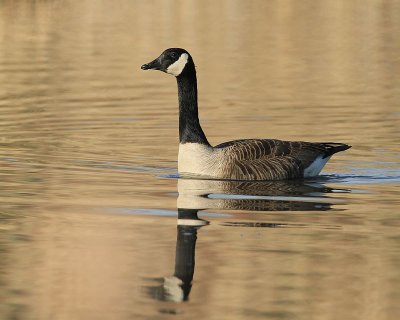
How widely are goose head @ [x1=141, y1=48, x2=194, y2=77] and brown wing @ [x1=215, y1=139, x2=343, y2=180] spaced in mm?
1356

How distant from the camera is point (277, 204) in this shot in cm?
1478

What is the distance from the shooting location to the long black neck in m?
17.1

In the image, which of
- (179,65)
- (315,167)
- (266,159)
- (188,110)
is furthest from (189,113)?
(315,167)

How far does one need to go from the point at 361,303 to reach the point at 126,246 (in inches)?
116

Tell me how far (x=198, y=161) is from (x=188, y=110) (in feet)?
3.74

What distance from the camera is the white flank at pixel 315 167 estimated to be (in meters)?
17.2

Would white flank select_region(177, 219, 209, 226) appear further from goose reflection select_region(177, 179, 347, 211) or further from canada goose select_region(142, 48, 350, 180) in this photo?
canada goose select_region(142, 48, 350, 180)

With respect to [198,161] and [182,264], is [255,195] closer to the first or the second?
[198,161]

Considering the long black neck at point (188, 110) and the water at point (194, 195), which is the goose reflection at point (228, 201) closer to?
the water at point (194, 195)

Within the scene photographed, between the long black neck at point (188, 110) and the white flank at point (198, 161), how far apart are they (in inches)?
10.1

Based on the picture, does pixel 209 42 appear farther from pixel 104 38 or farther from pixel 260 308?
pixel 260 308

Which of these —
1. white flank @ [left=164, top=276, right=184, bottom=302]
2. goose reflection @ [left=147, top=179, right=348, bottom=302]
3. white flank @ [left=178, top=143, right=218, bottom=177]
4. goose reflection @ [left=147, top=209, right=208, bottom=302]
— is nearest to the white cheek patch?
white flank @ [left=178, top=143, right=218, bottom=177]

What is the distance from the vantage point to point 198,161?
54.7 ft

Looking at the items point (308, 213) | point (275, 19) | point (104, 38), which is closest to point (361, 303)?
point (308, 213)
